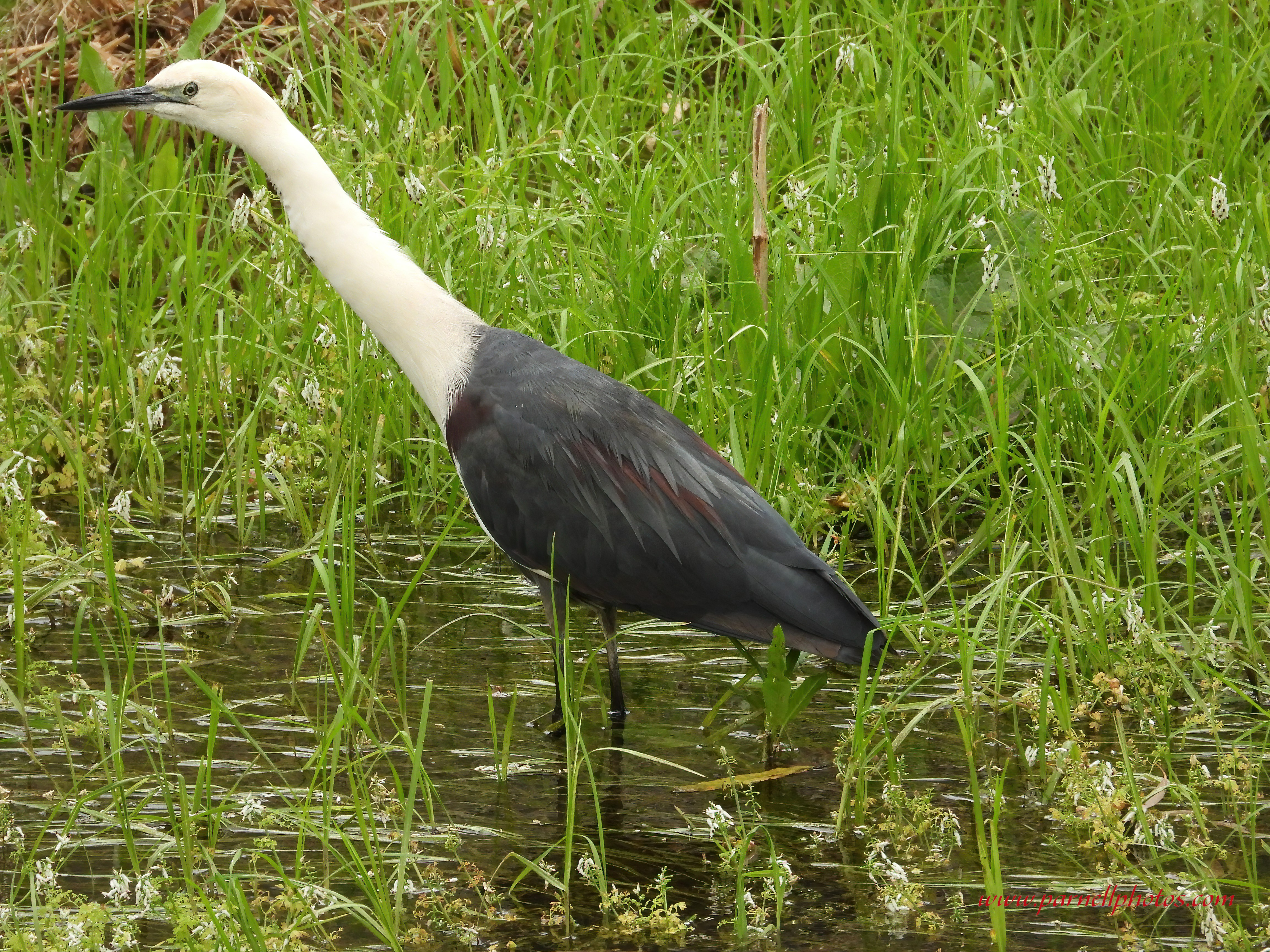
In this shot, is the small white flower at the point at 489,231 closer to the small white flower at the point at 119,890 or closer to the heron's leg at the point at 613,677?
the heron's leg at the point at 613,677

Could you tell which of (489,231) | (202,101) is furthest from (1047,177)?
(202,101)

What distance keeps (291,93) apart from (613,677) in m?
2.70

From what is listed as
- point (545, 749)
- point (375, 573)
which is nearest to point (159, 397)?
point (375, 573)

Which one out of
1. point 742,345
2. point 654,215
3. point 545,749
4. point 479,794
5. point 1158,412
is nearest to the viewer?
point 479,794

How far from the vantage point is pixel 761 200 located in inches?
195

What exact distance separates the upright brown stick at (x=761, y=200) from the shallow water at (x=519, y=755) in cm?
119

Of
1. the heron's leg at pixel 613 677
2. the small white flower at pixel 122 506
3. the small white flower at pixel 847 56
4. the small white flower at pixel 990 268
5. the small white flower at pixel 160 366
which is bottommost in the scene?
the heron's leg at pixel 613 677

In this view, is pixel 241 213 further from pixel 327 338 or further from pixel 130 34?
pixel 130 34

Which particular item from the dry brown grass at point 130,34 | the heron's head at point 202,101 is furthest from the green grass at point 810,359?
the heron's head at point 202,101

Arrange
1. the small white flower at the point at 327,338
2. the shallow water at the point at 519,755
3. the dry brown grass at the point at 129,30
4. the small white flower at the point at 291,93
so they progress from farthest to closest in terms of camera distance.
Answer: the dry brown grass at the point at 129,30 → the small white flower at the point at 291,93 → the small white flower at the point at 327,338 → the shallow water at the point at 519,755

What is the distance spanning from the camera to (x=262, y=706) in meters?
4.06

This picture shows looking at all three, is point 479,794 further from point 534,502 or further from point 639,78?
point 639,78

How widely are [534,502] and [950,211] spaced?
2018 millimetres

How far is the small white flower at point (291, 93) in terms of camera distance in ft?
18.2
